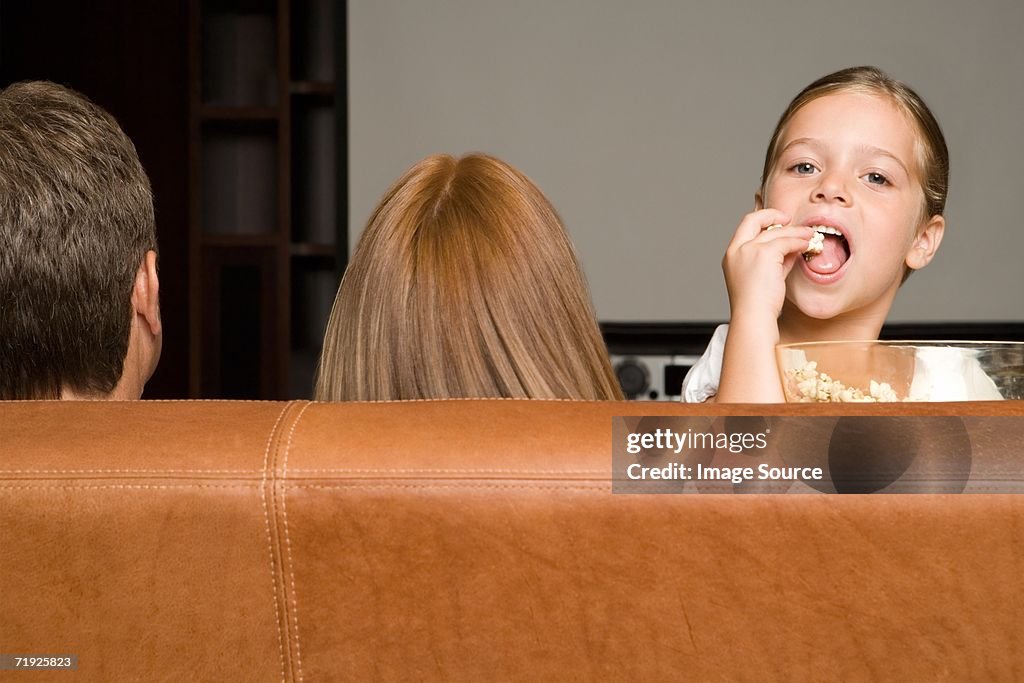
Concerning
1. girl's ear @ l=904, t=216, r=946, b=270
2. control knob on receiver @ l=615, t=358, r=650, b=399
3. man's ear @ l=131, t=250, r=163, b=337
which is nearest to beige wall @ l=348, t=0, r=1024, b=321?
control knob on receiver @ l=615, t=358, r=650, b=399

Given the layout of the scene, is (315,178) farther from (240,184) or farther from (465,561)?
(465,561)

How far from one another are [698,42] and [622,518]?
368 centimetres

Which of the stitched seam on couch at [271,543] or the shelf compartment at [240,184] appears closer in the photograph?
the stitched seam on couch at [271,543]

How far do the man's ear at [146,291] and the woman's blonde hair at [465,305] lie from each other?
204 mm

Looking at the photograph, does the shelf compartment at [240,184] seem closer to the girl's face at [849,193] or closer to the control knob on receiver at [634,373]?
the control knob on receiver at [634,373]

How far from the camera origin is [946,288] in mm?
3902

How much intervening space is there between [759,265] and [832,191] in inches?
12.5

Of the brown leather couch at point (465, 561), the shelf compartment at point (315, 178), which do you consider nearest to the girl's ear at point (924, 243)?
the brown leather couch at point (465, 561)

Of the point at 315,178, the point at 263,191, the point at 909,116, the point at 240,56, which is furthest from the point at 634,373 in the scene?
the point at 909,116

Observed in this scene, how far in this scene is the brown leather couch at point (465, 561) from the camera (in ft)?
1.81

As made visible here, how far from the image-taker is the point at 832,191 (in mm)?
1478

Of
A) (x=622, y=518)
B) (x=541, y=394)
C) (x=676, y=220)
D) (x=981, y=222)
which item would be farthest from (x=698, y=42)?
(x=622, y=518)

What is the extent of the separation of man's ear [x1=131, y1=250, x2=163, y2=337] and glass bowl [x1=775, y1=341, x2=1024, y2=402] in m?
0.65

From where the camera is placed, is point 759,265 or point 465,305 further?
point 759,265
